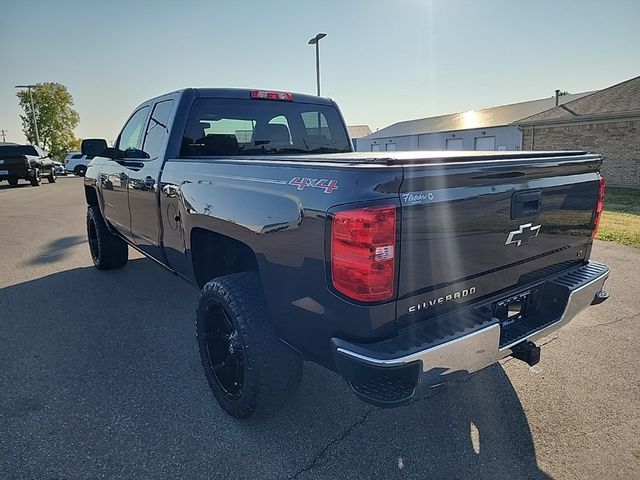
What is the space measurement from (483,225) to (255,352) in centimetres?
134

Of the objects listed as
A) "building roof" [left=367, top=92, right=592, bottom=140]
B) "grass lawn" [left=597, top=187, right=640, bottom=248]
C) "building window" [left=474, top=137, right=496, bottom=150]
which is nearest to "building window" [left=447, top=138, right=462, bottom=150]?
"building roof" [left=367, top=92, right=592, bottom=140]

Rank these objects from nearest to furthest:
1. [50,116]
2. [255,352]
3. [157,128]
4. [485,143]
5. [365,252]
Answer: [365,252]
[255,352]
[157,128]
[485,143]
[50,116]

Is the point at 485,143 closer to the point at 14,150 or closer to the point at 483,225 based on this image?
the point at 14,150

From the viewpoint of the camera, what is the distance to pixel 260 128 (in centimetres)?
398

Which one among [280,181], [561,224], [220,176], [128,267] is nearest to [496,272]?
[561,224]

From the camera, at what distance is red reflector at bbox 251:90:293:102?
3.95 m

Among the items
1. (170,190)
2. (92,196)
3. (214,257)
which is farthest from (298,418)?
(92,196)

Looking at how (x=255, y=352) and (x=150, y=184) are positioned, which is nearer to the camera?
(x=255, y=352)

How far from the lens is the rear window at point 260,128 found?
3.67 m

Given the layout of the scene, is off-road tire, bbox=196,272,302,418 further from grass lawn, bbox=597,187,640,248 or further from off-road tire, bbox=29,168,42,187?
off-road tire, bbox=29,168,42,187

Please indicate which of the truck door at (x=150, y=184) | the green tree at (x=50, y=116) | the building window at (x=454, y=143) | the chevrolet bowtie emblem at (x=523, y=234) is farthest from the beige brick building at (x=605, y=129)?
the green tree at (x=50, y=116)

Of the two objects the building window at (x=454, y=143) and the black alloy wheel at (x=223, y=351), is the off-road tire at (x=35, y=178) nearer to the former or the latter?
the black alloy wheel at (x=223, y=351)

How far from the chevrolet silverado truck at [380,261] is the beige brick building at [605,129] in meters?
16.8

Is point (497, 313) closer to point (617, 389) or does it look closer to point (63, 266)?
point (617, 389)
